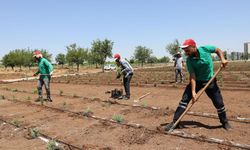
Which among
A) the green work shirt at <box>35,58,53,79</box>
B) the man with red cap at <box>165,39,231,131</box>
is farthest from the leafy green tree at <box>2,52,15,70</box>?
the man with red cap at <box>165,39,231,131</box>

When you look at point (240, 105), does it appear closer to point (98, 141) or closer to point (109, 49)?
point (98, 141)

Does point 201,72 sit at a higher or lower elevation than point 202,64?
lower

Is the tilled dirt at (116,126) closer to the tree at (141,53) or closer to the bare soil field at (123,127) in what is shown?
the bare soil field at (123,127)

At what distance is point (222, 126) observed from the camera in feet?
20.6

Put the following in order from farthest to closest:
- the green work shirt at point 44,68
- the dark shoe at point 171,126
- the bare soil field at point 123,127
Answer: the green work shirt at point 44,68 < the dark shoe at point 171,126 < the bare soil field at point 123,127

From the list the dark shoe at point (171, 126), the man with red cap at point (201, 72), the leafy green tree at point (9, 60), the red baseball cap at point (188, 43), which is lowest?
the dark shoe at point (171, 126)

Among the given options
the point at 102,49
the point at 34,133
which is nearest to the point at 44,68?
the point at 34,133

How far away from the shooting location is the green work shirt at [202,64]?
19.0 feet

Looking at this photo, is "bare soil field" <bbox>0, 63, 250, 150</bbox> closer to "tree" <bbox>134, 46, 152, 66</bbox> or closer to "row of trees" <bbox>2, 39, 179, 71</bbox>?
"row of trees" <bbox>2, 39, 179, 71</bbox>

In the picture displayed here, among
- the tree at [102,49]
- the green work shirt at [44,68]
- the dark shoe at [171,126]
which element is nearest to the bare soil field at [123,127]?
the dark shoe at [171,126]

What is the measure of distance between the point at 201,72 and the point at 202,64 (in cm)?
19

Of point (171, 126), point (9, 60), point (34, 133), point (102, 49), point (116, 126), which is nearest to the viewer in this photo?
point (171, 126)

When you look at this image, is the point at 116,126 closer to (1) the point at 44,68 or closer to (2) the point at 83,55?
(1) the point at 44,68

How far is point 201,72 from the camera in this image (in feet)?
19.6
